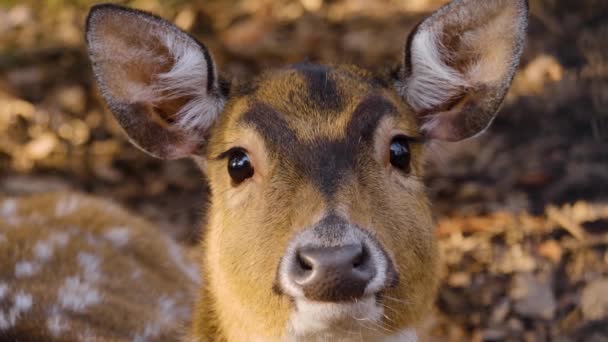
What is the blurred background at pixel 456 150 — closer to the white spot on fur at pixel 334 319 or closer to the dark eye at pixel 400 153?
the dark eye at pixel 400 153

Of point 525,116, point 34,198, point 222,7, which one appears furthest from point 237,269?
point 222,7

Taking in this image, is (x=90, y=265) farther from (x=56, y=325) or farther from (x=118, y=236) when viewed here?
(x=56, y=325)

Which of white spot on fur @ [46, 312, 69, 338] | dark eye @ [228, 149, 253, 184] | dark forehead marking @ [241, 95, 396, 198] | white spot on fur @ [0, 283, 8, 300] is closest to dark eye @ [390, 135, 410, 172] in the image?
dark forehead marking @ [241, 95, 396, 198]

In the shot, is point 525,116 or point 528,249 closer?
point 528,249

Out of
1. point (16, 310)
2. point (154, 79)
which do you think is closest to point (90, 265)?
point (16, 310)

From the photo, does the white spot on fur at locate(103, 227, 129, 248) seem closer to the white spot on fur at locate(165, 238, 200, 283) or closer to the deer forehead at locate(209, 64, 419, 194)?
the white spot on fur at locate(165, 238, 200, 283)

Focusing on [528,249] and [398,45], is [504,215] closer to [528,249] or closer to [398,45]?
[528,249]
